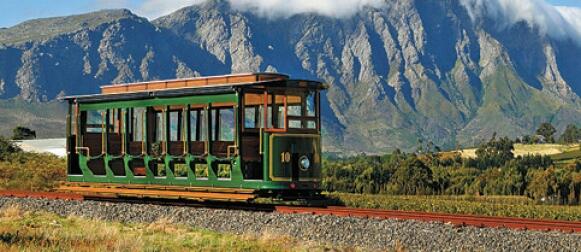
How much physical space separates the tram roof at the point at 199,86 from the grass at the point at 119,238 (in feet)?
13.4

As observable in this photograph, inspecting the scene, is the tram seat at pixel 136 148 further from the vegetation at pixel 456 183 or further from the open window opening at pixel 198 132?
the vegetation at pixel 456 183

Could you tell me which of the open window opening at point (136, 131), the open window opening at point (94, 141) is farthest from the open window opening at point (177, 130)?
the open window opening at point (94, 141)

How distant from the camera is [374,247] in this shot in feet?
63.0

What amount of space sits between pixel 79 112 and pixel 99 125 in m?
0.75

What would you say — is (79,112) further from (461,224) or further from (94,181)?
(461,224)

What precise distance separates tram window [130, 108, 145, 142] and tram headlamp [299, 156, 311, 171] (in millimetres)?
5321

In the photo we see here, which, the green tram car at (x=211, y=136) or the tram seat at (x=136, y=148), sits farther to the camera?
the tram seat at (x=136, y=148)

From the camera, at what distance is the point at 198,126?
86.5 feet

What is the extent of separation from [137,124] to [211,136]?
139 inches

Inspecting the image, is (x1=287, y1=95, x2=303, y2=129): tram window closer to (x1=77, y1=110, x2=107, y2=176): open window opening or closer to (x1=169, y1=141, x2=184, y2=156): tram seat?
(x1=169, y1=141, x2=184, y2=156): tram seat

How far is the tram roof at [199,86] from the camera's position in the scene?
24.7 metres

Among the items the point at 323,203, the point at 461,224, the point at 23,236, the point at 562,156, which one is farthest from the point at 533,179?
the point at 562,156

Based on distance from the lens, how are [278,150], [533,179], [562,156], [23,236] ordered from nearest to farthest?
[23,236] < [278,150] < [533,179] < [562,156]

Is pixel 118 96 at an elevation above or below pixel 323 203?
above
